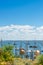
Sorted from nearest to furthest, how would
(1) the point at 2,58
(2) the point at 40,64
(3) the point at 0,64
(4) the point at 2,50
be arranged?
(2) the point at 40,64, (3) the point at 0,64, (1) the point at 2,58, (4) the point at 2,50

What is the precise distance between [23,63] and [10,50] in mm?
5412

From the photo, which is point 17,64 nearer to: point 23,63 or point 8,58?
point 23,63

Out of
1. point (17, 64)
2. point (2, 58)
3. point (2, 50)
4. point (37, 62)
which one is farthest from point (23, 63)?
point (2, 50)

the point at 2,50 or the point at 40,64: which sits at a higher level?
the point at 2,50

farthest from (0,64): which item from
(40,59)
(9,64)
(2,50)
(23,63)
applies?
(2,50)

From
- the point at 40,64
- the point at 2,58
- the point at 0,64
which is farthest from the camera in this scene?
the point at 2,58

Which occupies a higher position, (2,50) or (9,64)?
(2,50)

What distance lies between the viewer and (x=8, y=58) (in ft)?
64.7

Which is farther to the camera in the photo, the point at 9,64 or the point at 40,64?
the point at 9,64

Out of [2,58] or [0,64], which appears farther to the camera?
[2,58]

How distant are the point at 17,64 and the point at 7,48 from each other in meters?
5.71

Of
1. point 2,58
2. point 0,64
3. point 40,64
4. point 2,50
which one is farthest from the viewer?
point 2,50

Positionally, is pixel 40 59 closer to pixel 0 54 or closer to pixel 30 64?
pixel 30 64

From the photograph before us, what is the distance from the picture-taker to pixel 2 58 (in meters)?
19.6
